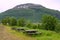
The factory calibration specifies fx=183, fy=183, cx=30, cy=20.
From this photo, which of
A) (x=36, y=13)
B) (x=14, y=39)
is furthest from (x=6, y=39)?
(x=36, y=13)

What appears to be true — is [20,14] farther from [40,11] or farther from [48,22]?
[48,22]

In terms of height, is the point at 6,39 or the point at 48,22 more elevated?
the point at 6,39

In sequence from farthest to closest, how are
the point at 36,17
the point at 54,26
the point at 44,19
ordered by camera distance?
the point at 36,17 < the point at 44,19 < the point at 54,26

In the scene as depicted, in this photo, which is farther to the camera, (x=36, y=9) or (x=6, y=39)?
(x=36, y=9)

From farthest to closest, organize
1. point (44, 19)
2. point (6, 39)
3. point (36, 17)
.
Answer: point (36, 17), point (44, 19), point (6, 39)

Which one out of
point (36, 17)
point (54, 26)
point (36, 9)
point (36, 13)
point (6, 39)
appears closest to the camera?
point (6, 39)

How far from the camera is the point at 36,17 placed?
523ft

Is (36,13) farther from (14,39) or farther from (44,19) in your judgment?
(14,39)

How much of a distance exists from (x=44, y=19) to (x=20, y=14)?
116521 millimetres

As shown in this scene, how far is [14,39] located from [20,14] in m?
156

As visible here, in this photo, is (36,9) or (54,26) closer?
(54,26)

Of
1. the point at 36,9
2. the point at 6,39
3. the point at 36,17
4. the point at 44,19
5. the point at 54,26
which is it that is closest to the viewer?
the point at 6,39

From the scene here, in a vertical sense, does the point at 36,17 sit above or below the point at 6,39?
below

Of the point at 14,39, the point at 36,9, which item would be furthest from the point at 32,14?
the point at 14,39
